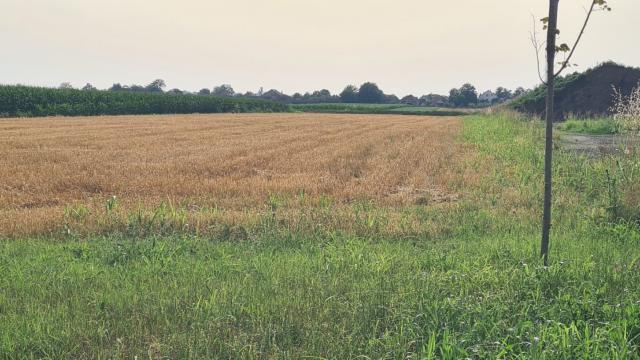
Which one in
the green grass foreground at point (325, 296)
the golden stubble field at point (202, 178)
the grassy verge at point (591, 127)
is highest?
the grassy verge at point (591, 127)

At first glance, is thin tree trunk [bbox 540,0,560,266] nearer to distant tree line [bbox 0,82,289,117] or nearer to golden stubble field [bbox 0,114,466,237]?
golden stubble field [bbox 0,114,466,237]

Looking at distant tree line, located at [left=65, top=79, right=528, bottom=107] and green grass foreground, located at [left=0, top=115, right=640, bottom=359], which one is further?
distant tree line, located at [left=65, top=79, right=528, bottom=107]

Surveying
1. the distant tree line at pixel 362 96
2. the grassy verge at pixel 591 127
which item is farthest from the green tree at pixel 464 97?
the grassy verge at pixel 591 127

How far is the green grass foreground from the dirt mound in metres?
47.2

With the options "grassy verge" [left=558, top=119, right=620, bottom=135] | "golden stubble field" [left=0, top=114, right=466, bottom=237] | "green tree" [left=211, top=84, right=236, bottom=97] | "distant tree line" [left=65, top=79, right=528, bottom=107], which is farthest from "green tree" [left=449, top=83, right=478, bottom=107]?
"golden stubble field" [left=0, top=114, right=466, bottom=237]

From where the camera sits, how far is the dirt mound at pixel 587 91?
49097mm

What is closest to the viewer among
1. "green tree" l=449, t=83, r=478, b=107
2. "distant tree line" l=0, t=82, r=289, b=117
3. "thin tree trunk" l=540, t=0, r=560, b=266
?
"thin tree trunk" l=540, t=0, r=560, b=266

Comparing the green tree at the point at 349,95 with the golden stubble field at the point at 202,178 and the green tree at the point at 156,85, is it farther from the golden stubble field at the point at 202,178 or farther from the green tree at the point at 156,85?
the golden stubble field at the point at 202,178

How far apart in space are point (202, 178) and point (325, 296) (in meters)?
7.57

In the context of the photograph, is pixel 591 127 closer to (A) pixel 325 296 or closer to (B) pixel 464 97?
(A) pixel 325 296

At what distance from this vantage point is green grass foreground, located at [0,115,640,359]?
3.48 meters

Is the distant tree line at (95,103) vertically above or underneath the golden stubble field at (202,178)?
above

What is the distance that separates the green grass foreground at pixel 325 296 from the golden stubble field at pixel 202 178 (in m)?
1.76

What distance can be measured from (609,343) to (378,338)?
154 cm
